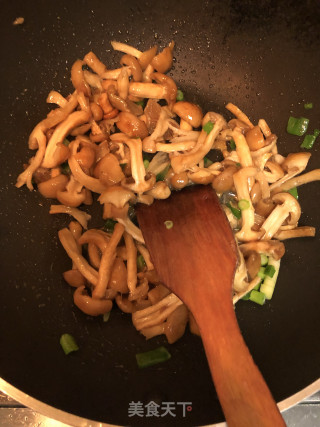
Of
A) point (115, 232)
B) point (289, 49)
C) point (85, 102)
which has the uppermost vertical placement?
point (289, 49)

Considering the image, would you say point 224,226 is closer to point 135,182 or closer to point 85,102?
point 135,182

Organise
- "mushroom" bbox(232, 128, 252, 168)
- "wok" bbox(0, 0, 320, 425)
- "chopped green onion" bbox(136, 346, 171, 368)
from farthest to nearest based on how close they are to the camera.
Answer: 1. "mushroom" bbox(232, 128, 252, 168)
2. "chopped green onion" bbox(136, 346, 171, 368)
3. "wok" bbox(0, 0, 320, 425)

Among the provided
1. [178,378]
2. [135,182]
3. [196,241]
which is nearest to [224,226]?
[196,241]

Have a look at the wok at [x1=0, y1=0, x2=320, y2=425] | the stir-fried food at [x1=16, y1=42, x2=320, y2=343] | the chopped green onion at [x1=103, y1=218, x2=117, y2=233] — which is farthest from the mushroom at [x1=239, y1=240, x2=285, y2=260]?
the chopped green onion at [x1=103, y1=218, x2=117, y2=233]

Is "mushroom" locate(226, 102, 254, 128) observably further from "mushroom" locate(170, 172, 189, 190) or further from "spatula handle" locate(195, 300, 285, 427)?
"spatula handle" locate(195, 300, 285, 427)

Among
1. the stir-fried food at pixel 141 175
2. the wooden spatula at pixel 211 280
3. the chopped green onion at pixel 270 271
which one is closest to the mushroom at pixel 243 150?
the stir-fried food at pixel 141 175
